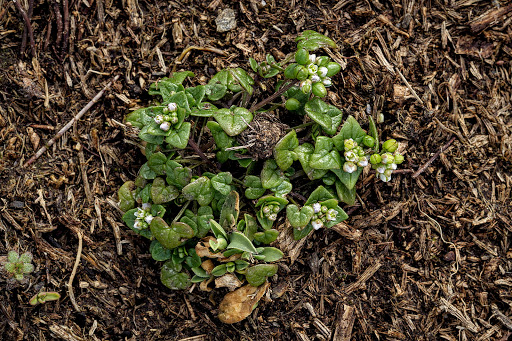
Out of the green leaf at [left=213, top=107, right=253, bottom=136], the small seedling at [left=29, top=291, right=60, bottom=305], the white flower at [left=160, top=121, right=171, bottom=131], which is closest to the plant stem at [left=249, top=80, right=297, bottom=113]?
the green leaf at [left=213, top=107, right=253, bottom=136]

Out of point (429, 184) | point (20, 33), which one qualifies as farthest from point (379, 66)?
point (20, 33)

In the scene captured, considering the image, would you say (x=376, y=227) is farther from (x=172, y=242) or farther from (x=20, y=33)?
(x=20, y=33)

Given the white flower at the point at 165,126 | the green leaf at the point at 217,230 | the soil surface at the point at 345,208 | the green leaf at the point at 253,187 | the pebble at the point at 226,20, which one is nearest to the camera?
the white flower at the point at 165,126

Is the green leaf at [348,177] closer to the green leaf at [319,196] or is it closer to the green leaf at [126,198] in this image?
the green leaf at [319,196]

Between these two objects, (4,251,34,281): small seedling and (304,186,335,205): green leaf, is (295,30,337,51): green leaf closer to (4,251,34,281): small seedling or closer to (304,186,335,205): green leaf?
(304,186,335,205): green leaf

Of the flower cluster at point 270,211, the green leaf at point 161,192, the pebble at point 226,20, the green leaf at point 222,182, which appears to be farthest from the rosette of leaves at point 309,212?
the pebble at point 226,20

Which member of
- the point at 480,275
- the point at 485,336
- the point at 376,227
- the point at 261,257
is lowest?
the point at 485,336

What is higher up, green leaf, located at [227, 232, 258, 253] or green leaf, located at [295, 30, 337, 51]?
green leaf, located at [295, 30, 337, 51]
